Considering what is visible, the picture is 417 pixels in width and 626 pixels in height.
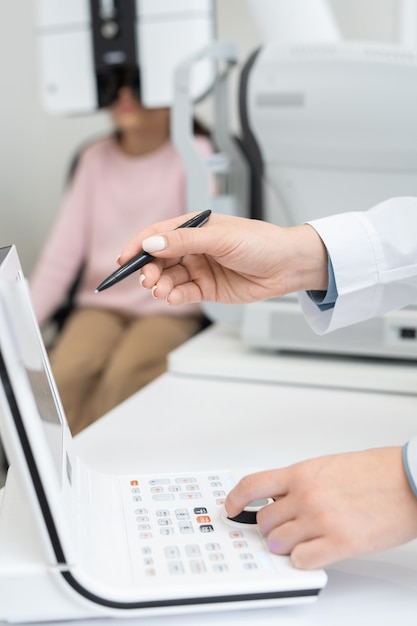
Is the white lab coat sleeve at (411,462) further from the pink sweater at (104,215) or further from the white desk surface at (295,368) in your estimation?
the pink sweater at (104,215)

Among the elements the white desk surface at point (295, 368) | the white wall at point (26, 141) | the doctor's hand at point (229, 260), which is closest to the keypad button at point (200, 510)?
the doctor's hand at point (229, 260)

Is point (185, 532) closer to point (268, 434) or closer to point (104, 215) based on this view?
point (268, 434)

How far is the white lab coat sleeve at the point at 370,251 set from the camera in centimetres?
82

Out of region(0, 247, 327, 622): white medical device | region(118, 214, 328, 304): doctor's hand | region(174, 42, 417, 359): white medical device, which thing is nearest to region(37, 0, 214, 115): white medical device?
region(174, 42, 417, 359): white medical device

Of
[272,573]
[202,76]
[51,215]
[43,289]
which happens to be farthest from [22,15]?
[272,573]

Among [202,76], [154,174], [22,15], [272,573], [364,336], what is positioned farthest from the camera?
[22,15]

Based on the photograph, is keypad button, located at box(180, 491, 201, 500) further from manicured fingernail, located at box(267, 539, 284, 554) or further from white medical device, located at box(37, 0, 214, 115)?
white medical device, located at box(37, 0, 214, 115)

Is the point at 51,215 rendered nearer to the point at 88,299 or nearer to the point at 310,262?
the point at 88,299

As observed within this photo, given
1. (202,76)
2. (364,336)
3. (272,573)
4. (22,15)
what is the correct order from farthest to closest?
(22,15) < (202,76) < (364,336) < (272,573)

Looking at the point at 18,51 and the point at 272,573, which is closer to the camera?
the point at 272,573

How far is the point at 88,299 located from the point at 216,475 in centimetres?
133

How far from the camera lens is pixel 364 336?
112cm

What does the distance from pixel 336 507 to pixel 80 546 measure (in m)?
0.19

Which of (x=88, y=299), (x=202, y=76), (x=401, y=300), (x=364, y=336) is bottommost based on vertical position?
(x=88, y=299)
